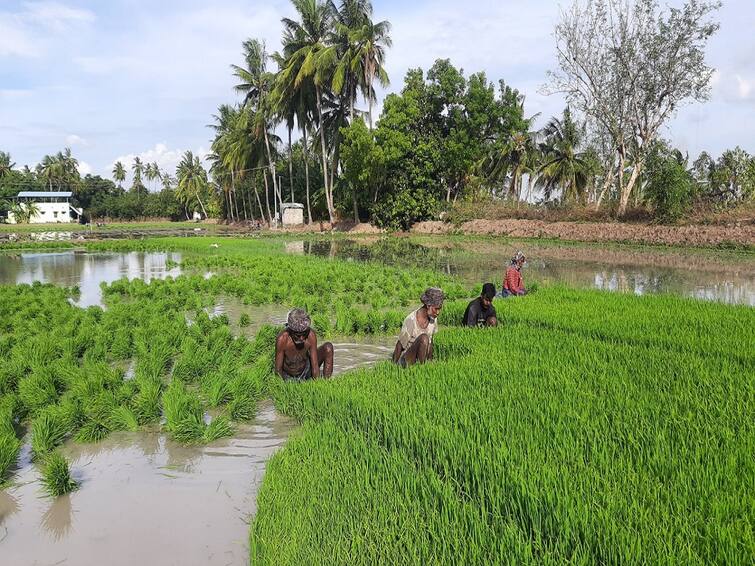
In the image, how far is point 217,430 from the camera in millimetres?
3879

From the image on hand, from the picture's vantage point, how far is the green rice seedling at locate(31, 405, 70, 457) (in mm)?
3559

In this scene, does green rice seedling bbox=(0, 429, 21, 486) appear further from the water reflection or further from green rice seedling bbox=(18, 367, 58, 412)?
green rice seedling bbox=(18, 367, 58, 412)

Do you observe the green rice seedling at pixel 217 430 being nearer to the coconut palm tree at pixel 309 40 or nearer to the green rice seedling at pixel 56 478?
the green rice seedling at pixel 56 478

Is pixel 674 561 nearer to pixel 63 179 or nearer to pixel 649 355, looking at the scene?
pixel 649 355

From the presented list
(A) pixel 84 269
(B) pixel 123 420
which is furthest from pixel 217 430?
(A) pixel 84 269

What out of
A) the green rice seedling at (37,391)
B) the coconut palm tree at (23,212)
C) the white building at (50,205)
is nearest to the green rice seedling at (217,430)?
the green rice seedling at (37,391)

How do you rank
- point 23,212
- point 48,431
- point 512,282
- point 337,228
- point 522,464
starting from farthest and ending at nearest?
point 23,212
point 337,228
point 512,282
point 48,431
point 522,464

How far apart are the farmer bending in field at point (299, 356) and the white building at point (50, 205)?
198 feet

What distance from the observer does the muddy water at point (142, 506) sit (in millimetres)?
2666

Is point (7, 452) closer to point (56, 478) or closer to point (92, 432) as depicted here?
point (56, 478)

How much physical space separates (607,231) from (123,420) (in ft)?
76.7

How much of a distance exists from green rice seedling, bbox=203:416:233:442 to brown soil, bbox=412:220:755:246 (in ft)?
67.0

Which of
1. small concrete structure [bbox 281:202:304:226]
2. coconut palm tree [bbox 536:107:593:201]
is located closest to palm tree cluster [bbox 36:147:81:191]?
small concrete structure [bbox 281:202:304:226]

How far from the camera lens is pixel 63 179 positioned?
63688mm
